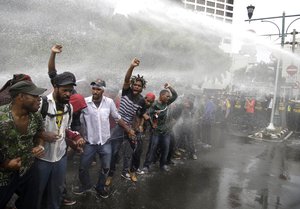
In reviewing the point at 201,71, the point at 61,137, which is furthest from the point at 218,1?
the point at 61,137

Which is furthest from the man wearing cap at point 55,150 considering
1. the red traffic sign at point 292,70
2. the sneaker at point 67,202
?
the red traffic sign at point 292,70

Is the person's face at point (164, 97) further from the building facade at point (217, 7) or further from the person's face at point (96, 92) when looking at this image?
the building facade at point (217, 7)

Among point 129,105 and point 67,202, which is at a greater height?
point 129,105

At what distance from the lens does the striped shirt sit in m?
5.07

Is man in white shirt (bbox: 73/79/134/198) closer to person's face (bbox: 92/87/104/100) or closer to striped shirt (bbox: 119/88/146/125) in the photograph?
person's face (bbox: 92/87/104/100)

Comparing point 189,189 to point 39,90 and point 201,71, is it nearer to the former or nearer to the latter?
point 39,90

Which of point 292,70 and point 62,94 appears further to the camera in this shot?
point 292,70

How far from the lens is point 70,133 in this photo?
11.5 feet

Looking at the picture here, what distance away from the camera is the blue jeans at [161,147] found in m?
6.19

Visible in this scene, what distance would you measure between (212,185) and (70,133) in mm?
3169

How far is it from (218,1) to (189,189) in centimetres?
11799

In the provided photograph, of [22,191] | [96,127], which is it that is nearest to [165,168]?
[96,127]

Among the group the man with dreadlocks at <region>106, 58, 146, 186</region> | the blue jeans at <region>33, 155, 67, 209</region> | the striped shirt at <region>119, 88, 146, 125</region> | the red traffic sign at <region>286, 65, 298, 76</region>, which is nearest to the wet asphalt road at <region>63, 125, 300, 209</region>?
the man with dreadlocks at <region>106, 58, 146, 186</region>

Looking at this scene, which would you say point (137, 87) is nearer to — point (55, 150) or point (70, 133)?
point (70, 133)
